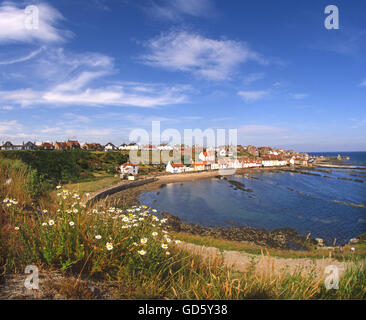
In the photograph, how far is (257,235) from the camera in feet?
64.1

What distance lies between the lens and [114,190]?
39.3 meters

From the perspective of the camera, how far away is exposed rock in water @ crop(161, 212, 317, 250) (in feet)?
57.5

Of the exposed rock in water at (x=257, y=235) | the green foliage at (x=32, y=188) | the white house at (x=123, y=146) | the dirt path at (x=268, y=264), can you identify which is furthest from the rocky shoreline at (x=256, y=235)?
the white house at (x=123, y=146)

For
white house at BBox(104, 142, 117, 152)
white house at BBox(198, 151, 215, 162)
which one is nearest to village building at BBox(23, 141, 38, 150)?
white house at BBox(104, 142, 117, 152)

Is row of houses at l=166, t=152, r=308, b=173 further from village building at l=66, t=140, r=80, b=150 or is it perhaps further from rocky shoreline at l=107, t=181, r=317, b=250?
village building at l=66, t=140, r=80, b=150

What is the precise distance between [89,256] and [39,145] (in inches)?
4115

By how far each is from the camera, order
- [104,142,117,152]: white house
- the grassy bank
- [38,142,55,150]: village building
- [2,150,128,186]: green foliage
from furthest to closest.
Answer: [104,142,117,152]: white house < [38,142,55,150]: village building < [2,150,128,186]: green foliage < the grassy bank

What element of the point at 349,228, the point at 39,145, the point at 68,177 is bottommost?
Answer: the point at 349,228

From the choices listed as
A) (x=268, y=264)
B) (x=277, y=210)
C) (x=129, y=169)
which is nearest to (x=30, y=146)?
(x=129, y=169)

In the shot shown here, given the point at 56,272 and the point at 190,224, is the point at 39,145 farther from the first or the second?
the point at 56,272

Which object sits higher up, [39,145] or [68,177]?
[39,145]

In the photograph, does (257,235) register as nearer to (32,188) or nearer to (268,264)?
(268,264)

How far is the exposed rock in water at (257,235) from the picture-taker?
17.5m
